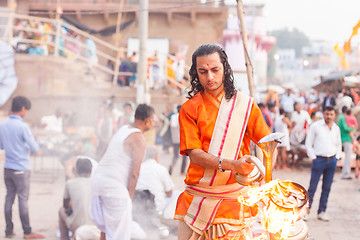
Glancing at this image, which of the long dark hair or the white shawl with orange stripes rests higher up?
the long dark hair

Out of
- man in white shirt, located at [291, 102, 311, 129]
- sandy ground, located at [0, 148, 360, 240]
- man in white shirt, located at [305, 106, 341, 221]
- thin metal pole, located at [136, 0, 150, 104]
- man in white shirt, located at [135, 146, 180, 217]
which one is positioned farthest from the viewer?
man in white shirt, located at [291, 102, 311, 129]

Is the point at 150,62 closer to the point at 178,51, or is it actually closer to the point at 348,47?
the point at 178,51

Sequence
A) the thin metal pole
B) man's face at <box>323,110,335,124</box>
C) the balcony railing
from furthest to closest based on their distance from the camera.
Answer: the balcony railing, the thin metal pole, man's face at <box>323,110,335,124</box>

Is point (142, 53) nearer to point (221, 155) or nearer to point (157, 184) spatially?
point (157, 184)

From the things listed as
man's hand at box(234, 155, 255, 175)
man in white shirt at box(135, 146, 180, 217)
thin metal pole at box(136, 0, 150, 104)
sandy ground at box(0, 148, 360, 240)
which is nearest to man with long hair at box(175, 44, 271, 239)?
man's hand at box(234, 155, 255, 175)

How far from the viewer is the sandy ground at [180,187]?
7.41 meters

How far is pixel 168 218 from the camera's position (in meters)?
7.04

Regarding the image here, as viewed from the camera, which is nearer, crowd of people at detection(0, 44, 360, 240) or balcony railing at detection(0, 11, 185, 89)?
crowd of people at detection(0, 44, 360, 240)

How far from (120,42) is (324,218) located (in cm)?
1597

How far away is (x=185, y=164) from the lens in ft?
40.9

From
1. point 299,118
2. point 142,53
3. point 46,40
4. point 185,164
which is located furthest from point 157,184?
point 46,40

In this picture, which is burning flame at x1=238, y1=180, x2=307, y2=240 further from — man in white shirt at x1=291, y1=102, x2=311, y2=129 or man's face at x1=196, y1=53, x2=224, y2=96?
man in white shirt at x1=291, y1=102, x2=311, y2=129

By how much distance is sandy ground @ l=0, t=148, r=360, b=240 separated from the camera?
7414 millimetres

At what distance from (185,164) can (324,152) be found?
16.5ft
